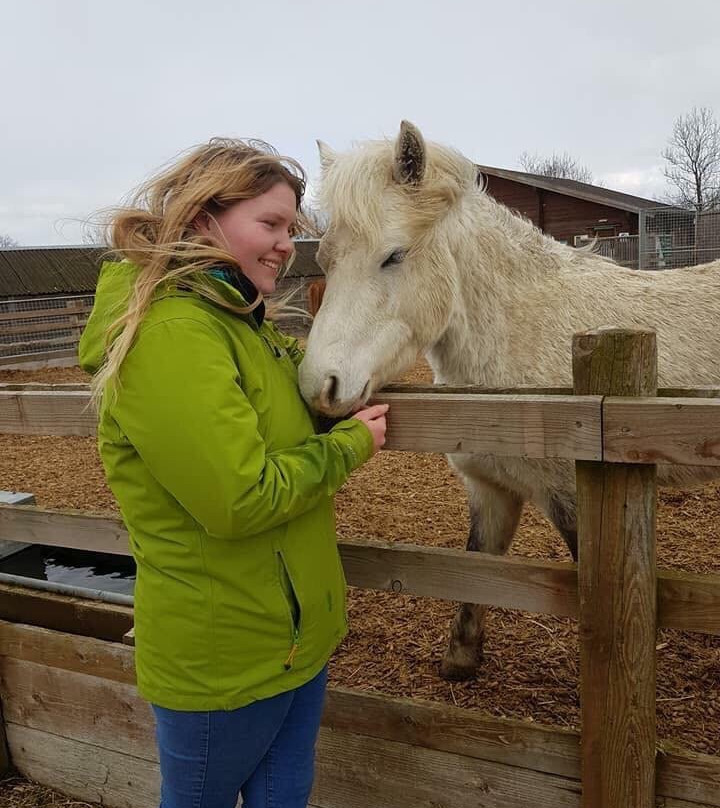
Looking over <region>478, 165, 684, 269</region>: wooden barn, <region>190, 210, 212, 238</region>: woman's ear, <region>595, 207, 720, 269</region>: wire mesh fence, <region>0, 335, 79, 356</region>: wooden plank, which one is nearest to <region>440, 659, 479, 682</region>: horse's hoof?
<region>190, 210, 212, 238</region>: woman's ear

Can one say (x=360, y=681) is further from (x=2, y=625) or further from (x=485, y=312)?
(x=485, y=312)

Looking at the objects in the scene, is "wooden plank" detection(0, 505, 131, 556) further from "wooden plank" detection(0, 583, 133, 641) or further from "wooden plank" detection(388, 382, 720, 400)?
"wooden plank" detection(388, 382, 720, 400)

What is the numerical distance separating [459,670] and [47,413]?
2.30m

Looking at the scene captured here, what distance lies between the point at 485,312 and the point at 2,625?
247 cm

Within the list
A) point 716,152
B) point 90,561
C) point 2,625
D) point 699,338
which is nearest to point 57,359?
point 90,561

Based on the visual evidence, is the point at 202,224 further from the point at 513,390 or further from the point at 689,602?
the point at 689,602

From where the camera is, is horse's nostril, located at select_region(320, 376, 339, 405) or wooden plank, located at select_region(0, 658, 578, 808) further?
wooden plank, located at select_region(0, 658, 578, 808)

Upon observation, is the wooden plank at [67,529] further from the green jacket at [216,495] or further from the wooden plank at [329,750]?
the green jacket at [216,495]


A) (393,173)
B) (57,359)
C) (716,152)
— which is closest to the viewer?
(393,173)

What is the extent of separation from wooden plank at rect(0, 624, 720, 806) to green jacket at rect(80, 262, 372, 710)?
0.59 metres

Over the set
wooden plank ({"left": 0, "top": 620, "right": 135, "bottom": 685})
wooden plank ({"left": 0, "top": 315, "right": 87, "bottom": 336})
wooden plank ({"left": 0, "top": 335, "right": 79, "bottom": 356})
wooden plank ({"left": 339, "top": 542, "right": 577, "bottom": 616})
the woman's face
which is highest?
wooden plank ({"left": 0, "top": 315, "right": 87, "bottom": 336})

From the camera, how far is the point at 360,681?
132 inches

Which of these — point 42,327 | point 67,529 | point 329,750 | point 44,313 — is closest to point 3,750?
point 67,529

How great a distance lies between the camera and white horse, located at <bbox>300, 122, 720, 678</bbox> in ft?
7.82
